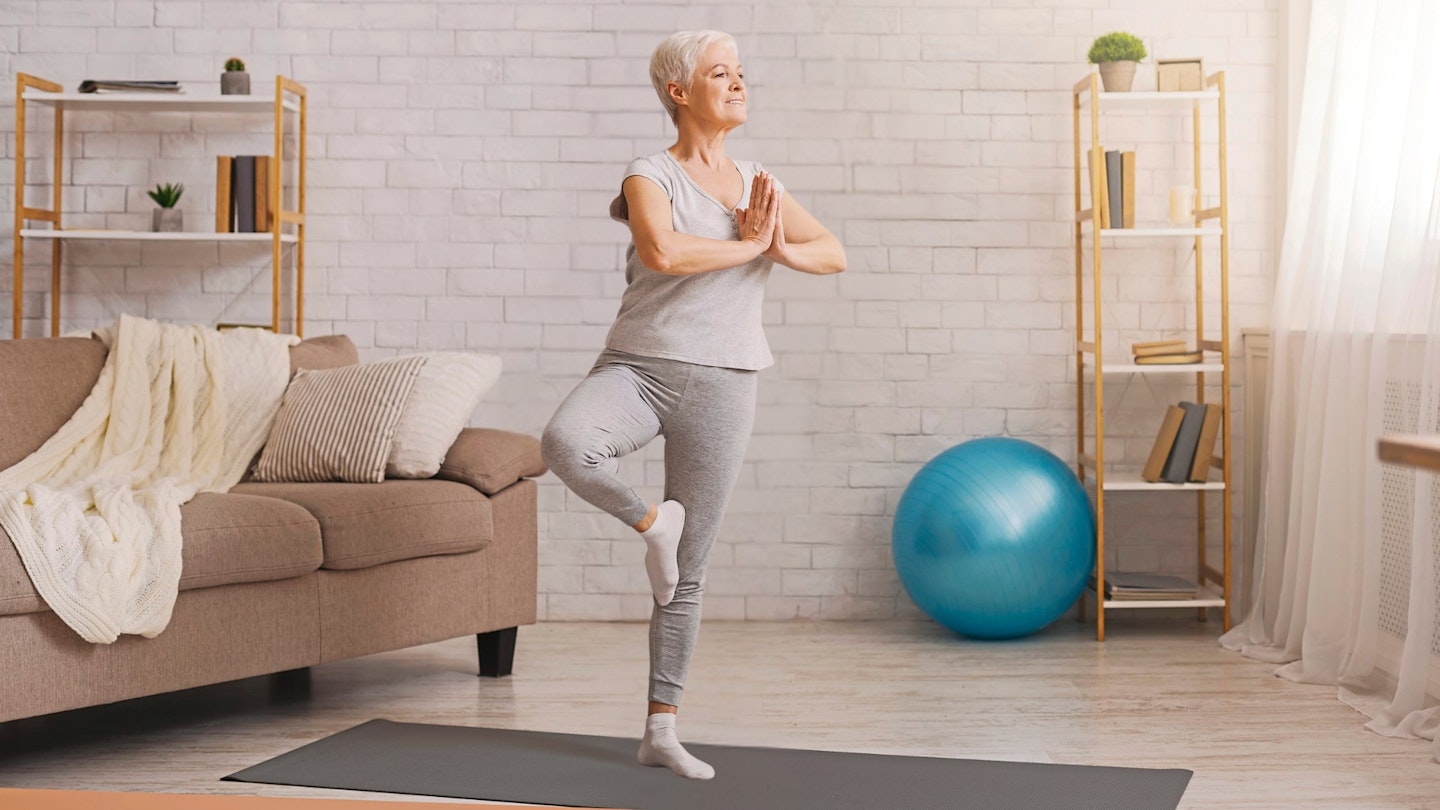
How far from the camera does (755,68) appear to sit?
429 centimetres

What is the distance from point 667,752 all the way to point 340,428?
4.34 feet

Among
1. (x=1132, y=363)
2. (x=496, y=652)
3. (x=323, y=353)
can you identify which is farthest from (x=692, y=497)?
(x=1132, y=363)

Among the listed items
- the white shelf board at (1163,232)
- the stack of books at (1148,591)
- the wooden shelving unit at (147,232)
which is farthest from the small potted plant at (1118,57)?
the wooden shelving unit at (147,232)

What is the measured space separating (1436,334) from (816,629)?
2.02 metres

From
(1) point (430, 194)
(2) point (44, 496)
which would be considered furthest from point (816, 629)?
(2) point (44, 496)

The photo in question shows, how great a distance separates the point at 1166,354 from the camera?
4.04 meters

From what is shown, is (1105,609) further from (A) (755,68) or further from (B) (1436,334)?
(A) (755,68)

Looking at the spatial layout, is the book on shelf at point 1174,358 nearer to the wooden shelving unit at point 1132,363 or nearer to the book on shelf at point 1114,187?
the wooden shelving unit at point 1132,363

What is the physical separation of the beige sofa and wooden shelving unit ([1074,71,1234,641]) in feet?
5.77

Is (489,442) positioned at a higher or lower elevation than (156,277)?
lower

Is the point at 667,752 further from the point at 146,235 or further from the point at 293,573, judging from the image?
the point at 146,235

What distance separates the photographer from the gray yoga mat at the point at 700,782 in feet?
7.79

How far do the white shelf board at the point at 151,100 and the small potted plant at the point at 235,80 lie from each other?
4 centimetres

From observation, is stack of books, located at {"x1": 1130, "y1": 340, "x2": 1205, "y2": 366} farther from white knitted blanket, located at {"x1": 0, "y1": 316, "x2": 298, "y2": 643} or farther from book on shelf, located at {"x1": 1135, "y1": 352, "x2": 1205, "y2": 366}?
A: white knitted blanket, located at {"x1": 0, "y1": 316, "x2": 298, "y2": 643}
